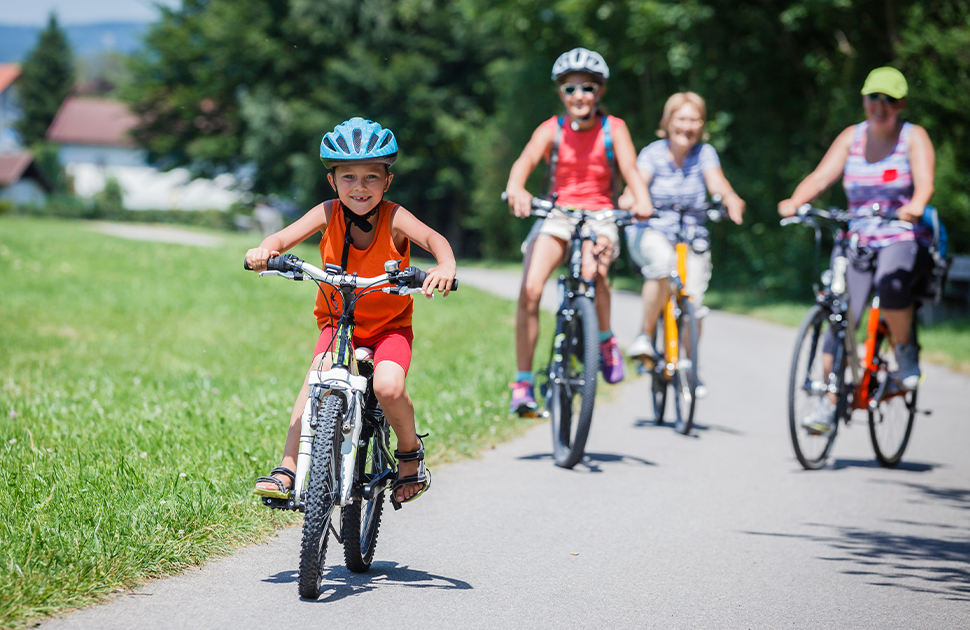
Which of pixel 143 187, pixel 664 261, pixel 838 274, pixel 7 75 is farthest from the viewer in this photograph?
pixel 7 75

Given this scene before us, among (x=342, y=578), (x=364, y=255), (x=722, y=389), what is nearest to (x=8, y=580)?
(x=342, y=578)

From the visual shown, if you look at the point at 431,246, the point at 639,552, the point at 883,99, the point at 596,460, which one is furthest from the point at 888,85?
the point at 431,246

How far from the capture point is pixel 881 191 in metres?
6.88

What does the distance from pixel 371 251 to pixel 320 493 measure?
101cm

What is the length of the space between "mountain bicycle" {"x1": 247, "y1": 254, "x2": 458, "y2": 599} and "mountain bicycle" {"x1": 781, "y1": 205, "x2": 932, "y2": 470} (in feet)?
10.6

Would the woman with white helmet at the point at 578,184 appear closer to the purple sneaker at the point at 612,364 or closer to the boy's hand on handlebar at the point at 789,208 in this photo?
the purple sneaker at the point at 612,364

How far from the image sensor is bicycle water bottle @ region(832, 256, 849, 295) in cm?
675

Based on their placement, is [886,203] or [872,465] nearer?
[886,203]

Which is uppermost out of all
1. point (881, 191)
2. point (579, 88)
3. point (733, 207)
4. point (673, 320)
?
point (579, 88)

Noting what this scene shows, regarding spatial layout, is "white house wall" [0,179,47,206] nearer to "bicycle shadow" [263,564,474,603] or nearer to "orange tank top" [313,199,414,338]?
"orange tank top" [313,199,414,338]

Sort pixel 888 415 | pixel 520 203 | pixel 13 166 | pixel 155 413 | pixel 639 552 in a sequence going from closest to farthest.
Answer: pixel 639 552
pixel 520 203
pixel 155 413
pixel 888 415
pixel 13 166

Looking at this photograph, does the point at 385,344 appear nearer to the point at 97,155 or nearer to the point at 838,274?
the point at 838,274

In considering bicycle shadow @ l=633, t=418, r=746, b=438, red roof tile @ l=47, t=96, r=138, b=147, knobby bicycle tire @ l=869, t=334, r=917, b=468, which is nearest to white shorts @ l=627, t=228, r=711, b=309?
bicycle shadow @ l=633, t=418, r=746, b=438

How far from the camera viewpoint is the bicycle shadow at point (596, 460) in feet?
21.5
